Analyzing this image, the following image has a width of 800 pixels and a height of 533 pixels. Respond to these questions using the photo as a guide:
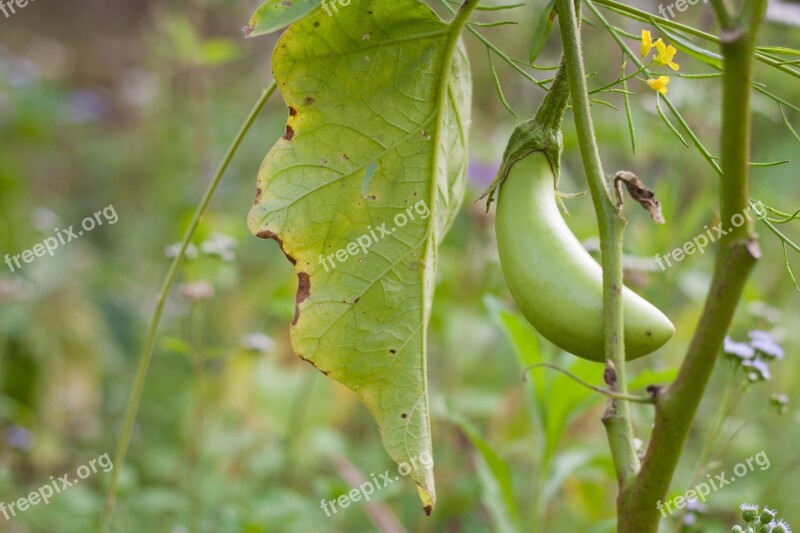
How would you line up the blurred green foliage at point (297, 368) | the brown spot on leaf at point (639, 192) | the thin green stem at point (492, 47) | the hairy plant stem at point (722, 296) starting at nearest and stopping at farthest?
the hairy plant stem at point (722, 296) → the brown spot on leaf at point (639, 192) → the thin green stem at point (492, 47) → the blurred green foliage at point (297, 368)

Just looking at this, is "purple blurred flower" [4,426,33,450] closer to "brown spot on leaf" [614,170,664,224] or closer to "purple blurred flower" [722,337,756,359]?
"purple blurred flower" [722,337,756,359]

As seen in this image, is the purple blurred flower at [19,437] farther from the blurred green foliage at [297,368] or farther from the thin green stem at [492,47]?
the thin green stem at [492,47]

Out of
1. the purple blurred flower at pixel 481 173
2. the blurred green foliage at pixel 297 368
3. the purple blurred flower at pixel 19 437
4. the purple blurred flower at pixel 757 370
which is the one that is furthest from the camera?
the purple blurred flower at pixel 481 173

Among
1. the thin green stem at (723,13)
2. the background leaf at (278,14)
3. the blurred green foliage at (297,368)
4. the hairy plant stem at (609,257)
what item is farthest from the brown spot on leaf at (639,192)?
the blurred green foliage at (297,368)

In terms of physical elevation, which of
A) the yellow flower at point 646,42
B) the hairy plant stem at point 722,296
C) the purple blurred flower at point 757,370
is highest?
the yellow flower at point 646,42

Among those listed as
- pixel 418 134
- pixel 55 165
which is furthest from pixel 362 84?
pixel 55 165

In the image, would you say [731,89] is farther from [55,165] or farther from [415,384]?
[55,165]
